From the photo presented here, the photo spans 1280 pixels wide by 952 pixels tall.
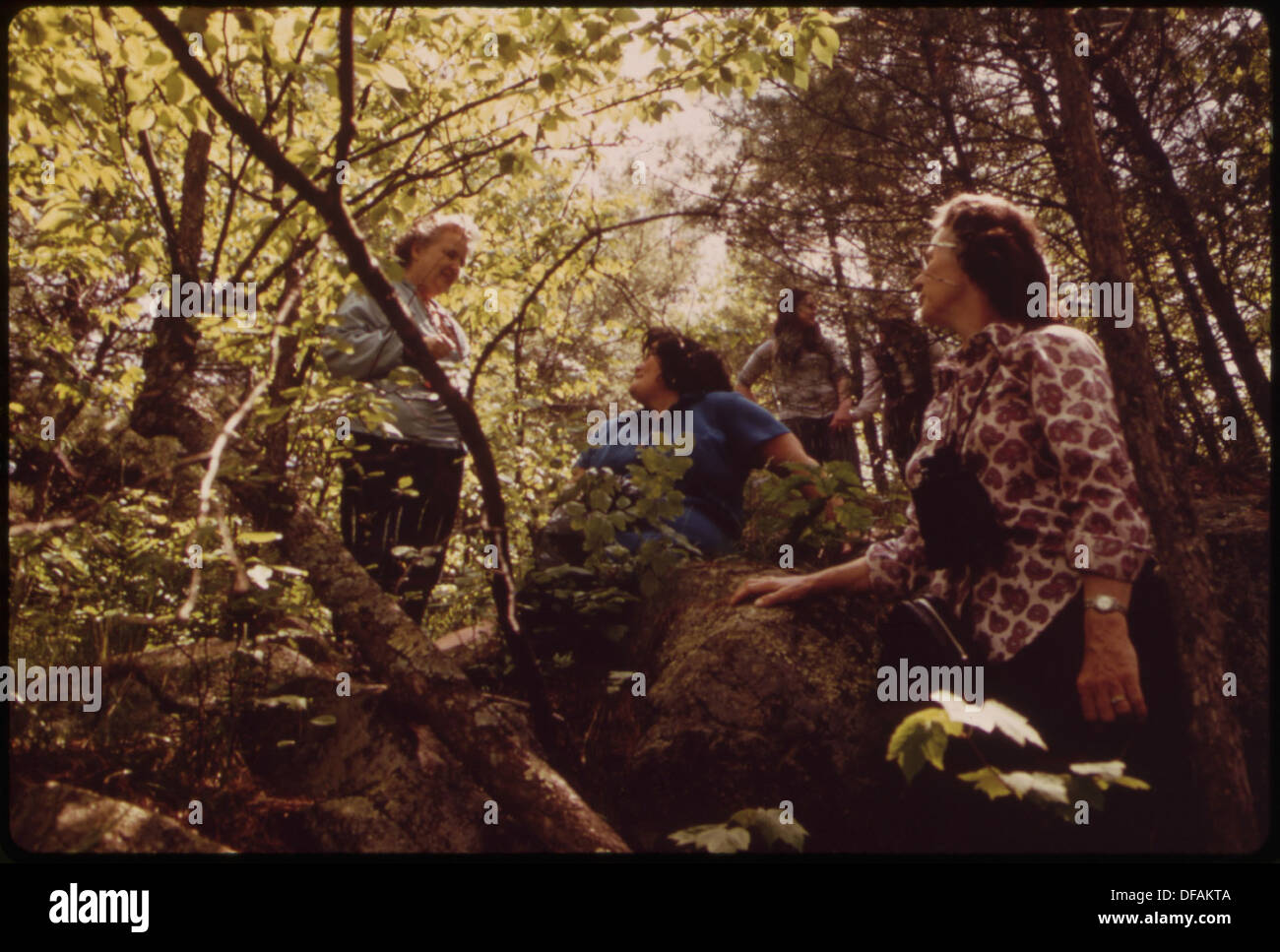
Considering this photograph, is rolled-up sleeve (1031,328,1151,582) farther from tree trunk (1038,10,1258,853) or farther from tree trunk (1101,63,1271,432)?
tree trunk (1101,63,1271,432)

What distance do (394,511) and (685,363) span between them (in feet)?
4.94

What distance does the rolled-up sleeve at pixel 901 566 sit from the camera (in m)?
2.16

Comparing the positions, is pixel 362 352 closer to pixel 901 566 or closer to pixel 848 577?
pixel 848 577

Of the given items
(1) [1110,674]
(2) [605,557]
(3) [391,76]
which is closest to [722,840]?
(1) [1110,674]

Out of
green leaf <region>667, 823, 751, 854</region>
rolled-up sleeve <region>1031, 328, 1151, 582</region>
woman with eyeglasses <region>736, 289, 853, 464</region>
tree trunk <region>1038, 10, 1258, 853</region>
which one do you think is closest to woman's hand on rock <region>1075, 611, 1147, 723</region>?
rolled-up sleeve <region>1031, 328, 1151, 582</region>

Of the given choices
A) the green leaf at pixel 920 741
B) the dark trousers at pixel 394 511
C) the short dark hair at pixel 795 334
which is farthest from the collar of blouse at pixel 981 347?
the short dark hair at pixel 795 334

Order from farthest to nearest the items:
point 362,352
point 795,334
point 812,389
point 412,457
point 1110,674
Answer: point 812,389 → point 795,334 → point 412,457 → point 362,352 → point 1110,674

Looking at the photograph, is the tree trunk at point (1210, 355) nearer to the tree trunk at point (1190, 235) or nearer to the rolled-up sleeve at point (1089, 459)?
the tree trunk at point (1190, 235)

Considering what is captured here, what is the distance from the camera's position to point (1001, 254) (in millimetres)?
1975

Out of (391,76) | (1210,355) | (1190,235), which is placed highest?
(1190,235)

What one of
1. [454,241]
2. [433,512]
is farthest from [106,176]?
[433,512]

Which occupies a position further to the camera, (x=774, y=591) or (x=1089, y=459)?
(x=774, y=591)

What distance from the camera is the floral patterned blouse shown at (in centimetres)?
163

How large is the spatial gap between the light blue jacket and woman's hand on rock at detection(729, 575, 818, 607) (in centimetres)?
129
